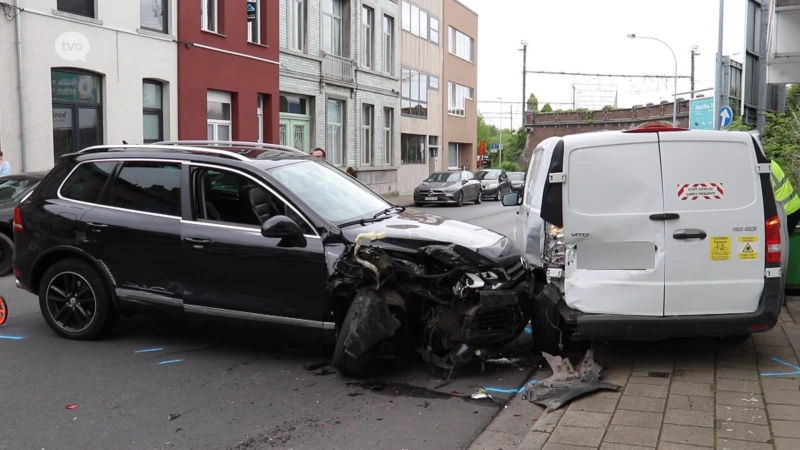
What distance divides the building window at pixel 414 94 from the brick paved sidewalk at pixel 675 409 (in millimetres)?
31868

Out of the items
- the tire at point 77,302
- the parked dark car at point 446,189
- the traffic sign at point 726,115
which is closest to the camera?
the tire at point 77,302

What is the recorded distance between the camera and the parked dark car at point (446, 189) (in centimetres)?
2978

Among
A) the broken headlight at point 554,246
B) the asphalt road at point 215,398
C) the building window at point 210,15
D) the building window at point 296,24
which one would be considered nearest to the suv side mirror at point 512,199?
the asphalt road at point 215,398

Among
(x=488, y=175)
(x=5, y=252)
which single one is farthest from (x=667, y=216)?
(x=488, y=175)

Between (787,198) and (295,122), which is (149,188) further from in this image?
(295,122)

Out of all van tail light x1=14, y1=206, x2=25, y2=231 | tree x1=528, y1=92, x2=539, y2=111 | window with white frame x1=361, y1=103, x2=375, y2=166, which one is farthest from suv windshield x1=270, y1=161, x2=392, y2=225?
tree x1=528, y1=92, x2=539, y2=111

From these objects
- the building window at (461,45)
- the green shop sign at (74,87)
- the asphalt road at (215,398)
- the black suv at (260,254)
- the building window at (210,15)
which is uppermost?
the building window at (461,45)

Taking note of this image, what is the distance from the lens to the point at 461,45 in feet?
152

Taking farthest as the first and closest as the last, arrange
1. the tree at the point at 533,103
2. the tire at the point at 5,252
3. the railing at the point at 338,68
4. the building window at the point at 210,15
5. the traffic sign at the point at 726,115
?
the tree at the point at 533,103 < the railing at the point at 338,68 < the building window at the point at 210,15 < the traffic sign at the point at 726,115 < the tire at the point at 5,252

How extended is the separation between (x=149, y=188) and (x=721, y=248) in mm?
4753

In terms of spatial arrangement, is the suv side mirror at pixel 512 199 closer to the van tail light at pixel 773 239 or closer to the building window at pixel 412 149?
the van tail light at pixel 773 239

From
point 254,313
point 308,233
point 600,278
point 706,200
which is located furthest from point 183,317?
point 706,200

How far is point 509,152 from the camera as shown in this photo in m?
79.9

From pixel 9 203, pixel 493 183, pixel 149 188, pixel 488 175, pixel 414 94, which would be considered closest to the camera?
pixel 149 188
